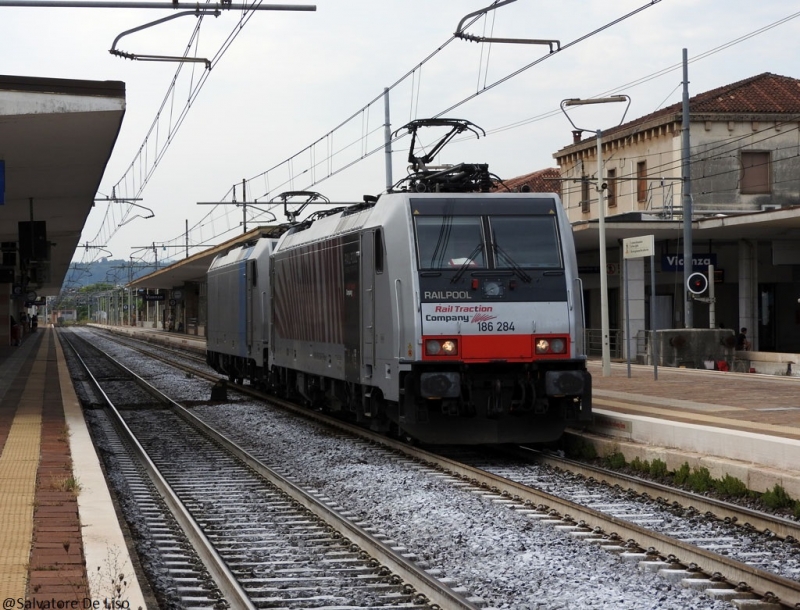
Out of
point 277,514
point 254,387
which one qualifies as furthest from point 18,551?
point 254,387

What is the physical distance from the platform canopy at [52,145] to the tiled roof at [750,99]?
22293 mm

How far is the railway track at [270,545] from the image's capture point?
6887 mm

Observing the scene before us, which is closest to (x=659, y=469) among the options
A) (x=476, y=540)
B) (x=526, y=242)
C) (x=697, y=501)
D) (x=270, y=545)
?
(x=697, y=501)

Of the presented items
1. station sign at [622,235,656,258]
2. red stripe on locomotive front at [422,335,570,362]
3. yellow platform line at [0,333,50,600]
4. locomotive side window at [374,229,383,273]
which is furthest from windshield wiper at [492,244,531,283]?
station sign at [622,235,656,258]

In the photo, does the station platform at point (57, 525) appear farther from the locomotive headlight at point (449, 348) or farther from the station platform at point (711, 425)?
the station platform at point (711, 425)

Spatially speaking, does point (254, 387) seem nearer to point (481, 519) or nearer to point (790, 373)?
point (790, 373)

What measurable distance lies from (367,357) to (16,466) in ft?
15.1

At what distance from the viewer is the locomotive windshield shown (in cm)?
1310

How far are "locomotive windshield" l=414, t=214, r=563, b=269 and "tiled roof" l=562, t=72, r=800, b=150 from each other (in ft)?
91.5

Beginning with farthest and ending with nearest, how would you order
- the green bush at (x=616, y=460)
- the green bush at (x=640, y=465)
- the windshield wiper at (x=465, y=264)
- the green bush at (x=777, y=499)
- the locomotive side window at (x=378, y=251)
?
the locomotive side window at (x=378, y=251) < the windshield wiper at (x=465, y=264) < the green bush at (x=616, y=460) < the green bush at (x=640, y=465) < the green bush at (x=777, y=499)

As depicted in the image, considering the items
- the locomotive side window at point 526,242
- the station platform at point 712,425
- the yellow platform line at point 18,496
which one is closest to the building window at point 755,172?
the station platform at point 712,425

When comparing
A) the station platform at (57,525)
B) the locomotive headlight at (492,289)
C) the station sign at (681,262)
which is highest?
the station sign at (681,262)

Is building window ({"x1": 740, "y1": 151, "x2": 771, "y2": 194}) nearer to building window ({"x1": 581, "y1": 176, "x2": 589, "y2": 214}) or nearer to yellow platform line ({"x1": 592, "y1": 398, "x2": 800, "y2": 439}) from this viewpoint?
building window ({"x1": 581, "y1": 176, "x2": 589, "y2": 214})

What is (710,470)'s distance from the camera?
1080 centimetres
